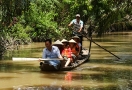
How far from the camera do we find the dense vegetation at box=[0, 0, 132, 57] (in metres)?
14.7

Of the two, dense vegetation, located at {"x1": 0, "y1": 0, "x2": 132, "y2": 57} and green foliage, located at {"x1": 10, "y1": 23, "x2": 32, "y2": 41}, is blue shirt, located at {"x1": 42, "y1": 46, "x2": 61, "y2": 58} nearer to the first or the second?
dense vegetation, located at {"x1": 0, "y1": 0, "x2": 132, "y2": 57}

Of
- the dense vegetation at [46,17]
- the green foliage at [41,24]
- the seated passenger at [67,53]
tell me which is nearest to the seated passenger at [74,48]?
the seated passenger at [67,53]

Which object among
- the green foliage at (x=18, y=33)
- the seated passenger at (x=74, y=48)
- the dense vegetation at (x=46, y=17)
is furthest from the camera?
the green foliage at (x=18, y=33)

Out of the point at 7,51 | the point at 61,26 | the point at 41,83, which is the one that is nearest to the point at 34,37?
the point at 61,26

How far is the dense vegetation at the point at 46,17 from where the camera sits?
14656mm

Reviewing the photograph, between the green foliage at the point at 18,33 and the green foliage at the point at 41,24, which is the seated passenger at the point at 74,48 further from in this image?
the green foliage at the point at 41,24

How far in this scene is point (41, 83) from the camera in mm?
10820

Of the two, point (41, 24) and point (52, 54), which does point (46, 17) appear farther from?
point (52, 54)

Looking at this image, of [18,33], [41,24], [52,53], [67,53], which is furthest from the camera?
[41,24]

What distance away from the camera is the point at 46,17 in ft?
96.9

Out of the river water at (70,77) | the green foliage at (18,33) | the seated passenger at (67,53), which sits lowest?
the river water at (70,77)

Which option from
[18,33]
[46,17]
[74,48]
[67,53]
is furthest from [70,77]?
[46,17]

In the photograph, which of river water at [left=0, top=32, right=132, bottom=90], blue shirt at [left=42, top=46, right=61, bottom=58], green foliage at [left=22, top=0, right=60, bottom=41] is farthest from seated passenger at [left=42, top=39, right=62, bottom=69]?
green foliage at [left=22, top=0, right=60, bottom=41]

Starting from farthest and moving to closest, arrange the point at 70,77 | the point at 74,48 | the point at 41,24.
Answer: the point at 41,24
the point at 74,48
the point at 70,77
